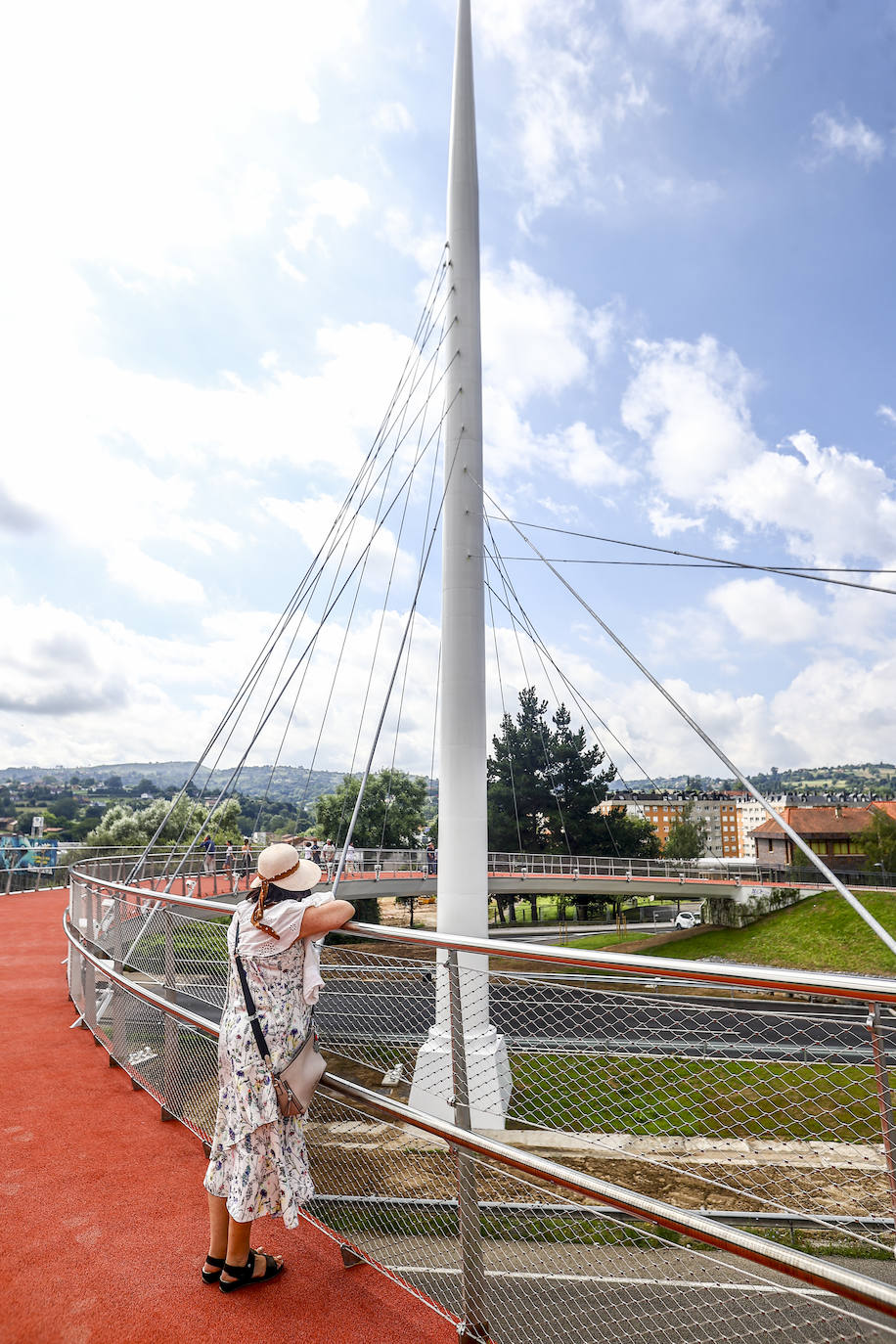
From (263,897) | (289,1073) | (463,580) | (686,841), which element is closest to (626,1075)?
(463,580)

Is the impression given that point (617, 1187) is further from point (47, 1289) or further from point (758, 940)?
point (758, 940)

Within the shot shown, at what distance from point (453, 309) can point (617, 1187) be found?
408 inches

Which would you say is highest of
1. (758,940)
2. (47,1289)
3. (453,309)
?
(453,309)

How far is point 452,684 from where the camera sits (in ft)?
31.7

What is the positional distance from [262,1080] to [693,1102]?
414 inches

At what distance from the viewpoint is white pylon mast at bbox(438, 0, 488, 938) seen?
30.8 feet

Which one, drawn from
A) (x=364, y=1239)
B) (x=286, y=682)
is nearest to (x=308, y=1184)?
(x=364, y=1239)

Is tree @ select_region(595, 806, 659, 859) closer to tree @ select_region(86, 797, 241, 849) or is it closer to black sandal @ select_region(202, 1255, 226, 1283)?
tree @ select_region(86, 797, 241, 849)

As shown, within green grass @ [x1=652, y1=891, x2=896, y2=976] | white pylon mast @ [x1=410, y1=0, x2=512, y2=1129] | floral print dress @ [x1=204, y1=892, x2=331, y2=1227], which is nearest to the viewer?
floral print dress @ [x1=204, y1=892, x2=331, y2=1227]

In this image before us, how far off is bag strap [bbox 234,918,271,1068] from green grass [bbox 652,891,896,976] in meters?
26.2

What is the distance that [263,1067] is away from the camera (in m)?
2.69

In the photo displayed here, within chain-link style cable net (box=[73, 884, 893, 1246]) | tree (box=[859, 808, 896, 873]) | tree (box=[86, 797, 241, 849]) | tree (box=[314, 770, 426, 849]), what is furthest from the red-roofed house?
tree (box=[86, 797, 241, 849])

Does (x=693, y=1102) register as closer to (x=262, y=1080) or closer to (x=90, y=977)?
(x=90, y=977)

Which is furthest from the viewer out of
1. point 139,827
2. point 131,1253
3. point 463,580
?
point 139,827
